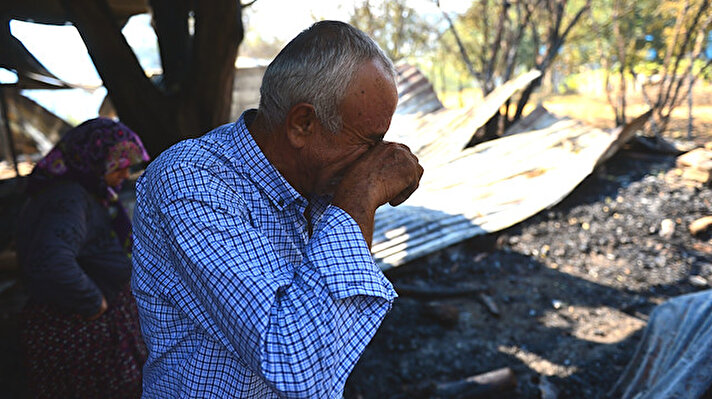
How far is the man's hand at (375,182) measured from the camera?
1.13 metres

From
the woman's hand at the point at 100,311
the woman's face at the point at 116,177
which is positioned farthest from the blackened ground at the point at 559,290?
the woman's face at the point at 116,177

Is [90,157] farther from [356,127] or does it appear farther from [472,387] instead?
[472,387]

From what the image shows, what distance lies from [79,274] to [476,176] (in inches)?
195

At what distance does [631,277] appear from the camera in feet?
16.1

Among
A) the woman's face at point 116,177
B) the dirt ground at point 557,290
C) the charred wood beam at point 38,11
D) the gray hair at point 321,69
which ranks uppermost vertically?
the charred wood beam at point 38,11

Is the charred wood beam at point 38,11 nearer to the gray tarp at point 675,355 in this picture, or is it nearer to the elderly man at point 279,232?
the elderly man at point 279,232

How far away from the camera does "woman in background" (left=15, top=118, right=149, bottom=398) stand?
2.31m

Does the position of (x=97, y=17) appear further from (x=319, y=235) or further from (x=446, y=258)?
(x=446, y=258)

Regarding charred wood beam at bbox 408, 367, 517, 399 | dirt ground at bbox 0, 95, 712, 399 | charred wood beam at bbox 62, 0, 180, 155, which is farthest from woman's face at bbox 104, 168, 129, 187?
charred wood beam at bbox 408, 367, 517, 399

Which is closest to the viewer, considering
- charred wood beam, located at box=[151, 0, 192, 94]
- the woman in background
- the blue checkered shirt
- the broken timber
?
the blue checkered shirt

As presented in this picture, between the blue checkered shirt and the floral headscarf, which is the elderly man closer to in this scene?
the blue checkered shirt

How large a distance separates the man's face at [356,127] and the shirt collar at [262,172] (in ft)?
0.30

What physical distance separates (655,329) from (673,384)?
76cm

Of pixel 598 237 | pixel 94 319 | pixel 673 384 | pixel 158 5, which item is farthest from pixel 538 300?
pixel 158 5
